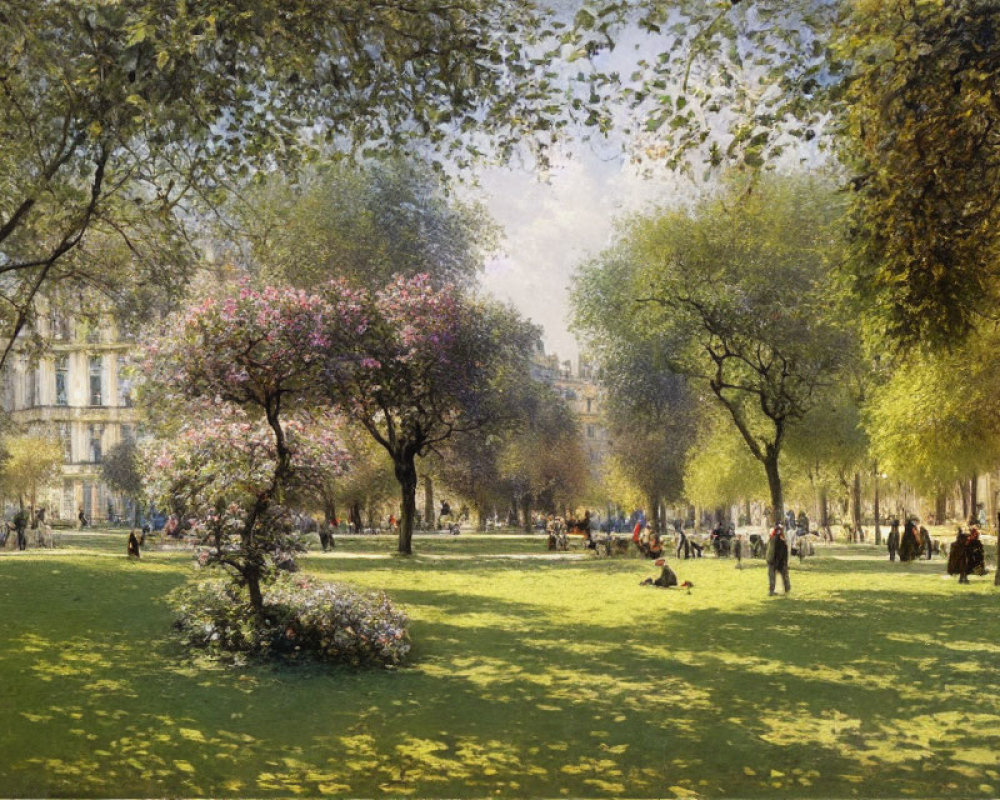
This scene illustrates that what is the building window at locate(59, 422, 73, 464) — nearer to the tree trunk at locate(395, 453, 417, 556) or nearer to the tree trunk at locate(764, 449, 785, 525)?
the tree trunk at locate(395, 453, 417, 556)

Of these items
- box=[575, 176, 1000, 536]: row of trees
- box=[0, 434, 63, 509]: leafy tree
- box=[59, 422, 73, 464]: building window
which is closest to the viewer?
box=[575, 176, 1000, 536]: row of trees

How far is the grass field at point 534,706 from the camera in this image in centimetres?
955

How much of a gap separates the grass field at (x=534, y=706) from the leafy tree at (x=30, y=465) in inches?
2080

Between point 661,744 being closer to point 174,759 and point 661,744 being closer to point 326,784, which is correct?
point 326,784

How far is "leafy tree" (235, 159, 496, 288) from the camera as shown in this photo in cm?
4159

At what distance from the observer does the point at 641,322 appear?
125ft

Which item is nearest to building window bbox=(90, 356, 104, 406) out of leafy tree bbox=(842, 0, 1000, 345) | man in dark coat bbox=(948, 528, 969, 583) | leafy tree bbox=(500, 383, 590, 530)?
leafy tree bbox=(500, 383, 590, 530)

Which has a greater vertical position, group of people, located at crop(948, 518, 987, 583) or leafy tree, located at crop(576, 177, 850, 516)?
leafy tree, located at crop(576, 177, 850, 516)

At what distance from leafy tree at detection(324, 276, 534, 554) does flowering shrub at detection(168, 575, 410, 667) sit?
1700 centimetres

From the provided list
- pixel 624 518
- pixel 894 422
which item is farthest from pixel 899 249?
pixel 624 518

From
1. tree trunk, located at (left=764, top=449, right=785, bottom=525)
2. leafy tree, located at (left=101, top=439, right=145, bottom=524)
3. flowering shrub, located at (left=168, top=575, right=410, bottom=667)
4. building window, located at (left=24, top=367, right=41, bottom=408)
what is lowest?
flowering shrub, located at (left=168, top=575, right=410, bottom=667)

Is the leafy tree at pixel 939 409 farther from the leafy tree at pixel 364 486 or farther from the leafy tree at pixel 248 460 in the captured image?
the leafy tree at pixel 364 486

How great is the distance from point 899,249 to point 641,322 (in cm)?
2470

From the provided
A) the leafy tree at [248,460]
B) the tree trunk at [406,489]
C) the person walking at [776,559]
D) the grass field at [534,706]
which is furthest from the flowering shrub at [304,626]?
the tree trunk at [406,489]
